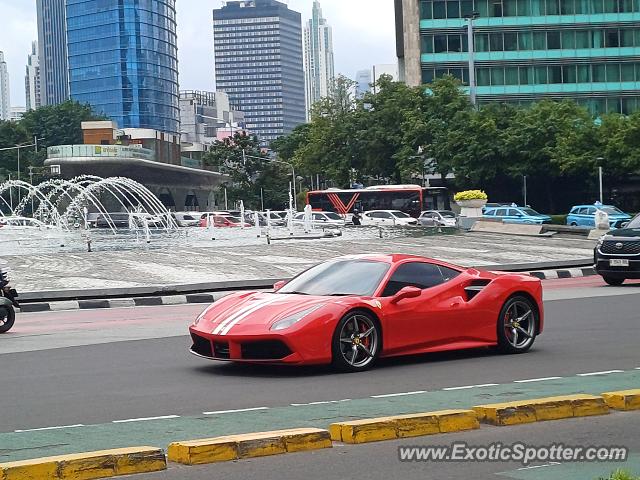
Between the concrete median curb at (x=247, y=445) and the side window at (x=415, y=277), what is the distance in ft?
15.3

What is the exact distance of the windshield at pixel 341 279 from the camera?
12.1 metres

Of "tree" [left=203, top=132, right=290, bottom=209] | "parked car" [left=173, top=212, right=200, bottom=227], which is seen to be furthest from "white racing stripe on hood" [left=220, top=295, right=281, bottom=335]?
"tree" [left=203, top=132, right=290, bottom=209]

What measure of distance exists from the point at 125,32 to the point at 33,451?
18115cm

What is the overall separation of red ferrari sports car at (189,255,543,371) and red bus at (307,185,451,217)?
64.4 meters

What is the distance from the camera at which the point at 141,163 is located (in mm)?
117938

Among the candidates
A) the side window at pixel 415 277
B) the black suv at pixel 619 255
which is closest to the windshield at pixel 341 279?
the side window at pixel 415 277

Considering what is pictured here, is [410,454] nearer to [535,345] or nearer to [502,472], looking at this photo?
[502,472]

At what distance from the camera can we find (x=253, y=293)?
12422 millimetres

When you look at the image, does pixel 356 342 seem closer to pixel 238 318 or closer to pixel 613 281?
pixel 238 318

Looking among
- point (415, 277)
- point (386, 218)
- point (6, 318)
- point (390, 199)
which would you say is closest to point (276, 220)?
point (386, 218)

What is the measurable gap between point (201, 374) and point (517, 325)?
148 inches

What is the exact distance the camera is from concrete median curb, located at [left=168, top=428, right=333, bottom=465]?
23.5 ft

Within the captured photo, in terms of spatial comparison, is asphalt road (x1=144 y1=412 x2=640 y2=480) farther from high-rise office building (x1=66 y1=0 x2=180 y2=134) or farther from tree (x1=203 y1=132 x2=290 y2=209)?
high-rise office building (x1=66 y1=0 x2=180 y2=134)

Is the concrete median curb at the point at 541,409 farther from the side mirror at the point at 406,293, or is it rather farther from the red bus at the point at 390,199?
the red bus at the point at 390,199
